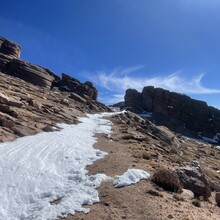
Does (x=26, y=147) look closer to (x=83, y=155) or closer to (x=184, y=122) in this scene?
(x=83, y=155)

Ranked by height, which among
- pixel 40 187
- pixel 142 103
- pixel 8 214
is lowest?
pixel 8 214

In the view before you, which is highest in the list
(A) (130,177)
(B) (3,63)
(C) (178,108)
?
(C) (178,108)

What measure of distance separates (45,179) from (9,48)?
Result: 4213 inches

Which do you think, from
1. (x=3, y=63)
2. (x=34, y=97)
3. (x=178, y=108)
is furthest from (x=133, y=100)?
(x=34, y=97)

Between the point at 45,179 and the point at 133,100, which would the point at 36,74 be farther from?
the point at 45,179

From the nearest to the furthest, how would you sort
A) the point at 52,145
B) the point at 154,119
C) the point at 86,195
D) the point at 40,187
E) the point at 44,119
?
the point at 86,195 → the point at 40,187 → the point at 52,145 → the point at 44,119 → the point at 154,119

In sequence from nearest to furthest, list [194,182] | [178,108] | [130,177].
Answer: [130,177] < [194,182] < [178,108]

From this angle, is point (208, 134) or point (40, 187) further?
point (208, 134)

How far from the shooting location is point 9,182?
15.8m

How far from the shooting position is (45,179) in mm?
16438

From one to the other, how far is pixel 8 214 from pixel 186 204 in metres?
8.29

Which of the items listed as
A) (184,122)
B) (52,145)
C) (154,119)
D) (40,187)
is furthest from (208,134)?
(40,187)

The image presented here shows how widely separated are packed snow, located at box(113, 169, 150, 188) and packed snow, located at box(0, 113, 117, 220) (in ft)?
0.20

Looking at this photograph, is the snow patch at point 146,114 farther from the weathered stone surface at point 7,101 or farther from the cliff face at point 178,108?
the weathered stone surface at point 7,101
